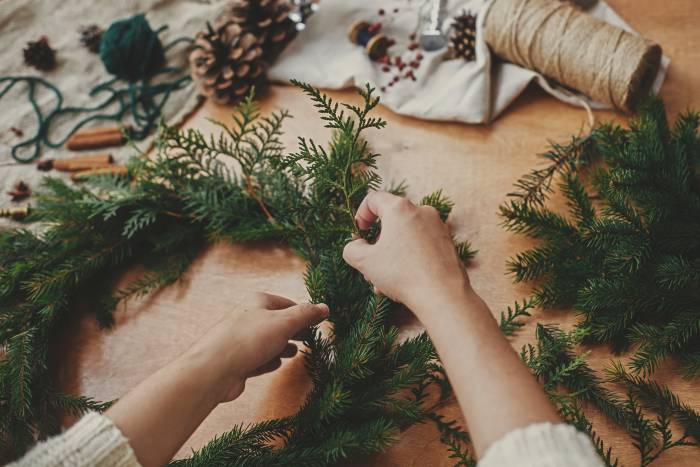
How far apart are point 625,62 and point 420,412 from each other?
0.76 m

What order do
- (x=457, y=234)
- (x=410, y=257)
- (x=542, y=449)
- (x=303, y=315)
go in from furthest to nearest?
(x=457, y=234) < (x=303, y=315) < (x=410, y=257) < (x=542, y=449)

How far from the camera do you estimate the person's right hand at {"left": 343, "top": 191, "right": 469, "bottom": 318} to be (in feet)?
2.18

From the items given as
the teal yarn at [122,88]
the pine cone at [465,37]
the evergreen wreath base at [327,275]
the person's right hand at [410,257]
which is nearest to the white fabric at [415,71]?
the pine cone at [465,37]

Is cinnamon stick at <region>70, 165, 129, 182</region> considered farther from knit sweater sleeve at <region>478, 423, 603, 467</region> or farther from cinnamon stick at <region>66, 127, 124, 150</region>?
knit sweater sleeve at <region>478, 423, 603, 467</region>

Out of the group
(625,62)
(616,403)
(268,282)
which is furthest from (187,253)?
(625,62)

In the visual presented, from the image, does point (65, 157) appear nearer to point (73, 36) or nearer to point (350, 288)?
point (73, 36)

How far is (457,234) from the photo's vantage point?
41.5 inches

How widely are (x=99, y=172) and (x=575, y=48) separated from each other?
97cm

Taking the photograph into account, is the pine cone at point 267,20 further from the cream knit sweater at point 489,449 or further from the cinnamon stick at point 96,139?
the cream knit sweater at point 489,449

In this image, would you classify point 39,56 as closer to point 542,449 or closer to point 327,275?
point 327,275

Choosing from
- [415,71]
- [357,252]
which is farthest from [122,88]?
[357,252]

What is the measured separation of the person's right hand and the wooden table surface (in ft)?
0.74

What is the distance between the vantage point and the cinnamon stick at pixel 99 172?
44.9 inches

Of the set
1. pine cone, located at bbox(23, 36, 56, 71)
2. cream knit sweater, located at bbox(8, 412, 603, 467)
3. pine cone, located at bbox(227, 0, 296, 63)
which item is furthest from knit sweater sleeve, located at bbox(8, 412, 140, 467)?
pine cone, located at bbox(23, 36, 56, 71)
